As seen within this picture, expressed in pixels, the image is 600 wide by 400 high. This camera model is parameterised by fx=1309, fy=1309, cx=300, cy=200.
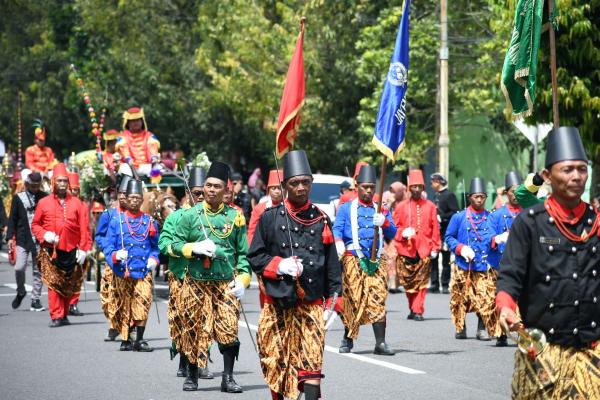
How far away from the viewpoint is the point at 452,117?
34.3 m

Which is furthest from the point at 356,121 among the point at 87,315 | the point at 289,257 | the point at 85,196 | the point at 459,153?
the point at 289,257

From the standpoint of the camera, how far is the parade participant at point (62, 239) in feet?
55.5

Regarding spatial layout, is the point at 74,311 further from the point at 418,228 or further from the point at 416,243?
the point at 418,228

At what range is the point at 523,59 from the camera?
34.3 feet

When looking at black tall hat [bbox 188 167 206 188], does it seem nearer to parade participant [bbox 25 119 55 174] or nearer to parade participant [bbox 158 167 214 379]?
parade participant [bbox 158 167 214 379]

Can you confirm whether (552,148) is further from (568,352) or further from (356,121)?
(356,121)

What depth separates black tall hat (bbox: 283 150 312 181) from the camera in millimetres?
9508

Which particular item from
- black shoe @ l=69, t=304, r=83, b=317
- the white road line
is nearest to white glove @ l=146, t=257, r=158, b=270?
the white road line

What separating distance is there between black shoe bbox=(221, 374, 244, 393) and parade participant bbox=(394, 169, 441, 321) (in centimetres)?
678

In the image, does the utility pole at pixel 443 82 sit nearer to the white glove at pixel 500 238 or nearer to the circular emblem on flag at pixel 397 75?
the white glove at pixel 500 238

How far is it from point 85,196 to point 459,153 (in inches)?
748

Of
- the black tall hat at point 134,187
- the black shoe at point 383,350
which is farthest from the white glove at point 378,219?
the black tall hat at point 134,187

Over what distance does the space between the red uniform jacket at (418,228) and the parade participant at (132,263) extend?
16.2 ft

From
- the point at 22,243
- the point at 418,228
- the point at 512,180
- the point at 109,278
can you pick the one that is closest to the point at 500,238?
the point at 512,180
